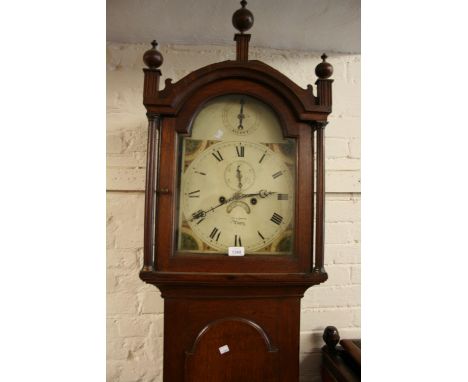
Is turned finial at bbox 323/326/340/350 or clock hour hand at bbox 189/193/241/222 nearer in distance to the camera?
clock hour hand at bbox 189/193/241/222

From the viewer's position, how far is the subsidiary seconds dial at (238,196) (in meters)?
0.91

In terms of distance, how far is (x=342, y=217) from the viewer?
1337 millimetres

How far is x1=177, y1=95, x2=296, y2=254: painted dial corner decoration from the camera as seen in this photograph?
91 centimetres

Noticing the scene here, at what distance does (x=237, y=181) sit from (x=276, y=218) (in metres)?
0.15

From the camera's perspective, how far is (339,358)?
1.20m

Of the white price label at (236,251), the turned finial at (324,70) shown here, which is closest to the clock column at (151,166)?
the white price label at (236,251)

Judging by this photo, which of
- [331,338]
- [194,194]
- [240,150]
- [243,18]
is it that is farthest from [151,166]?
[331,338]

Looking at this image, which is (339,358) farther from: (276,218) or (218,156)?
(218,156)

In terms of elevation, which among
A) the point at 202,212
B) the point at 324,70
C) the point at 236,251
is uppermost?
the point at 324,70

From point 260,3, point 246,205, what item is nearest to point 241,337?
point 246,205

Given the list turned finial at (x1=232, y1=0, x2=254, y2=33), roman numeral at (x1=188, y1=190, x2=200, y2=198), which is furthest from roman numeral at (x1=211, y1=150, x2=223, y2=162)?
turned finial at (x1=232, y1=0, x2=254, y2=33)

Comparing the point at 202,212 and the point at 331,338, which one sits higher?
the point at 202,212

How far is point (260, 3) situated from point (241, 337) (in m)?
1.07

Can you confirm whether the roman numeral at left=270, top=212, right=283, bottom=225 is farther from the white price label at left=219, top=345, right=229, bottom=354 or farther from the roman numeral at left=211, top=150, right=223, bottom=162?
the white price label at left=219, top=345, right=229, bottom=354
